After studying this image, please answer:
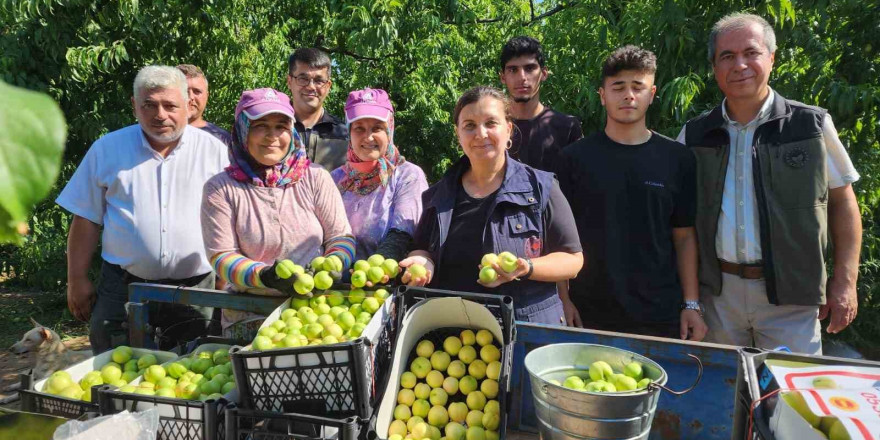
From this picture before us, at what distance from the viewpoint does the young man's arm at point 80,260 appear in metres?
3.71

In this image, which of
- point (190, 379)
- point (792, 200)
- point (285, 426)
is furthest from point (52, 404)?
point (792, 200)

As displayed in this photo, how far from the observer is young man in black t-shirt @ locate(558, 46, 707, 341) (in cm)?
306

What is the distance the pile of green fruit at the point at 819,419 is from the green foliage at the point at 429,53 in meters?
2.75

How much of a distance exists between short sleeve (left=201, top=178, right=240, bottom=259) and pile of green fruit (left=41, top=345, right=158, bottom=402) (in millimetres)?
527

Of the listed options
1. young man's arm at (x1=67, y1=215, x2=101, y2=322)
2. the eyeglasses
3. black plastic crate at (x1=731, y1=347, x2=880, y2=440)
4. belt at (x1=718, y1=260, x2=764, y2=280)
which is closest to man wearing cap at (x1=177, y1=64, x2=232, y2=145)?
the eyeglasses

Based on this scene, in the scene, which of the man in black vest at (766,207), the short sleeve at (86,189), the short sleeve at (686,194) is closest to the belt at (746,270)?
the man in black vest at (766,207)

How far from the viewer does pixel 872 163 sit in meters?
4.56

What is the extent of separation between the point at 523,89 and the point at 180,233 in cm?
231

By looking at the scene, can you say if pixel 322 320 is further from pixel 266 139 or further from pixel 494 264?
pixel 266 139

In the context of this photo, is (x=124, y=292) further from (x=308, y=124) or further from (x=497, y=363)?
(x=497, y=363)

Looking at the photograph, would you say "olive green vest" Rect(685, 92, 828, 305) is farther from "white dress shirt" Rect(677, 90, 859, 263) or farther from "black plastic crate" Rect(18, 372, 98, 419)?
"black plastic crate" Rect(18, 372, 98, 419)

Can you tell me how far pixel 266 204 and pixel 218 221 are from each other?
0.23m

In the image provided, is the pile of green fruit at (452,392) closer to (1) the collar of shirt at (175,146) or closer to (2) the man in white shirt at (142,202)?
(2) the man in white shirt at (142,202)

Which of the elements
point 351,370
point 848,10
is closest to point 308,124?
point 351,370
